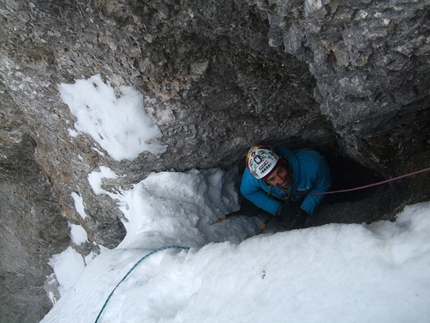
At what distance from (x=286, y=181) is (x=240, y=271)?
1893 mm

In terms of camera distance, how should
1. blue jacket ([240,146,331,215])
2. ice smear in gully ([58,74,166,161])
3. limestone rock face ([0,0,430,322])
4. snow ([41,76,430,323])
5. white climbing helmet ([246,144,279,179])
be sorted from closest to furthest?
snow ([41,76,430,323]) < limestone rock face ([0,0,430,322]) < ice smear in gully ([58,74,166,161]) < white climbing helmet ([246,144,279,179]) < blue jacket ([240,146,331,215])

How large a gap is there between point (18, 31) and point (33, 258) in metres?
4.54

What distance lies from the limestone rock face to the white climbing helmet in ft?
0.55

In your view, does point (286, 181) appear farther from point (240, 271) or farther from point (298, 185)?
point (240, 271)

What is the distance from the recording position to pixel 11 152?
445cm

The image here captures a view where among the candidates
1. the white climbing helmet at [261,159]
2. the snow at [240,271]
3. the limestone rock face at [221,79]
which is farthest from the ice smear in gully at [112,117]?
the white climbing helmet at [261,159]

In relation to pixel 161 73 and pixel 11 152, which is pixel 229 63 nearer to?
pixel 161 73

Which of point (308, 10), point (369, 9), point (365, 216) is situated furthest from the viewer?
point (365, 216)

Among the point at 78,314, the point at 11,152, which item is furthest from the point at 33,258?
the point at 78,314

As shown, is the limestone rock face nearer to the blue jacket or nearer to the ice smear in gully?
the ice smear in gully

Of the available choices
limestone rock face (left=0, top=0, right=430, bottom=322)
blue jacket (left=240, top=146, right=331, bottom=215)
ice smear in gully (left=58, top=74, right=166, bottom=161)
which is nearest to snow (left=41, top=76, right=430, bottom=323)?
ice smear in gully (left=58, top=74, right=166, bottom=161)

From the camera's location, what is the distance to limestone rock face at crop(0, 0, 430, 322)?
6.54 ft

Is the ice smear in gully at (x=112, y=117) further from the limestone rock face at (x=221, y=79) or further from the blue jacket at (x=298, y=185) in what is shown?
the blue jacket at (x=298, y=185)

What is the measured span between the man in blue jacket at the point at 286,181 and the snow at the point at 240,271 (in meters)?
0.66
